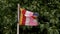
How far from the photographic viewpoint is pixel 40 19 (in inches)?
215

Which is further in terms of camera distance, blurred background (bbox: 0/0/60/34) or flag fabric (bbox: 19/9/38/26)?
blurred background (bbox: 0/0/60/34)

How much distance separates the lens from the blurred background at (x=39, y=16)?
5.20m

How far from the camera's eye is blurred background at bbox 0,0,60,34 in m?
5.20

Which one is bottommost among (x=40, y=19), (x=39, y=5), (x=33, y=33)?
(x=33, y=33)

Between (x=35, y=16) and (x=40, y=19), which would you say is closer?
(x=35, y=16)

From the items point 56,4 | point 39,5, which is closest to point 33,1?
point 39,5

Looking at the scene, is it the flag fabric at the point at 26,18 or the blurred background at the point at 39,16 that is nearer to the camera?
the flag fabric at the point at 26,18

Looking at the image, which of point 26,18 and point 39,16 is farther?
point 39,16

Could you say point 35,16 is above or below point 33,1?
below

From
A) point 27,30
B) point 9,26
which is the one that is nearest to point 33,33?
point 27,30

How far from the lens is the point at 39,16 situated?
538 centimetres

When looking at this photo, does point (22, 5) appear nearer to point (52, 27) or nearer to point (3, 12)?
point (3, 12)

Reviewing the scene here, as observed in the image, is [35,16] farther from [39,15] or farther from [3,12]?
[3,12]

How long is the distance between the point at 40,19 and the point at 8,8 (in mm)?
811
